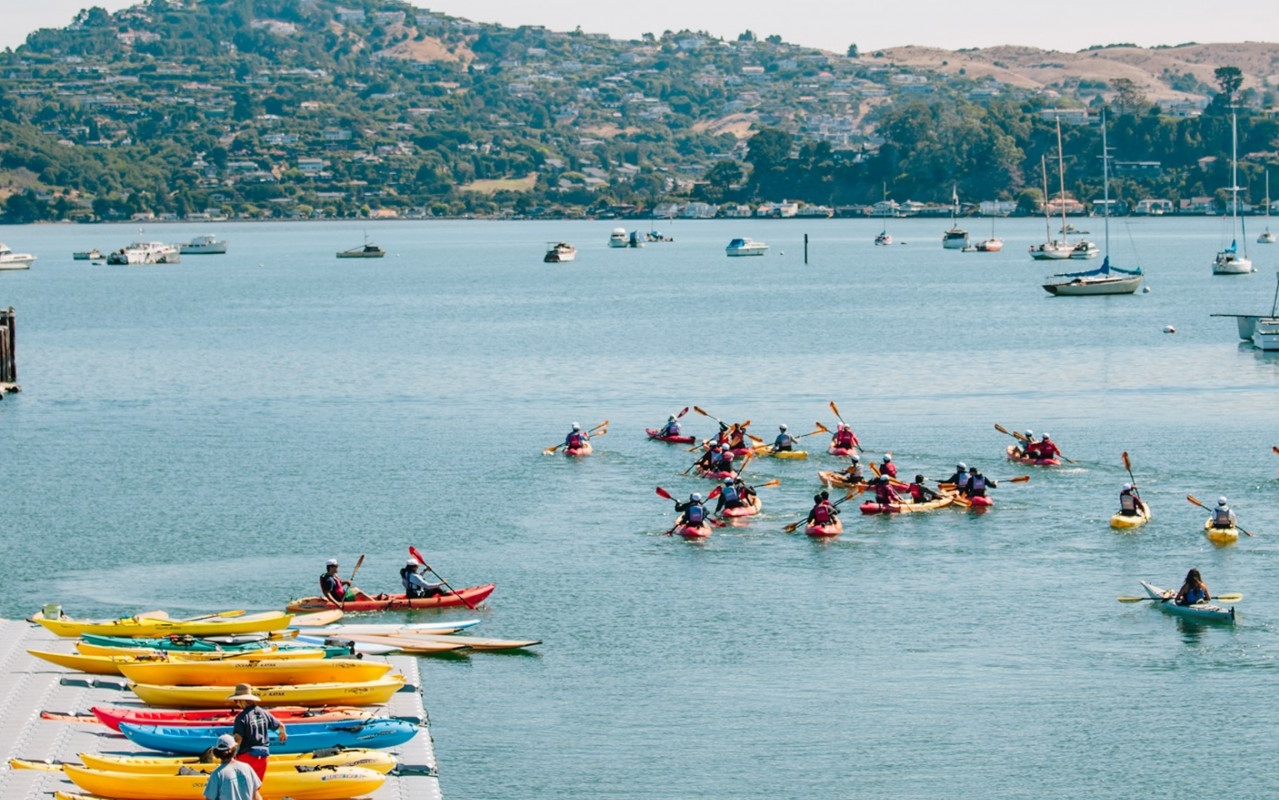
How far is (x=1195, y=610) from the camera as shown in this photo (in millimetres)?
47750

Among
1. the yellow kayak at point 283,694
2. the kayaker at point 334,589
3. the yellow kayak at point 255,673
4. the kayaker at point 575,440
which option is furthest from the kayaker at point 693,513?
the yellow kayak at point 283,694

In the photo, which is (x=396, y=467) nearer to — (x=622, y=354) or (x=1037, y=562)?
(x=1037, y=562)

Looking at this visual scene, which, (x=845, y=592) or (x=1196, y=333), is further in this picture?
(x=1196, y=333)

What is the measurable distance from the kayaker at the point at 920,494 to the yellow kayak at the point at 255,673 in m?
27.6

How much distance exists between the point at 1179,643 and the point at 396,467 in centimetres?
3686

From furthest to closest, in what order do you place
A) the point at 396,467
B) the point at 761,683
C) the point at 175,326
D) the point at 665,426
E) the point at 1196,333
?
the point at 175,326
the point at 1196,333
the point at 665,426
the point at 396,467
the point at 761,683

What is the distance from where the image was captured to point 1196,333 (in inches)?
5113

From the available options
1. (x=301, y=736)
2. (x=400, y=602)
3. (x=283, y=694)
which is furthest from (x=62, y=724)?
(x=400, y=602)

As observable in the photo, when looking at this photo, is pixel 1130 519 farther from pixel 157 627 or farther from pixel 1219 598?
pixel 157 627

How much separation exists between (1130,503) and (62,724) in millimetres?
34652

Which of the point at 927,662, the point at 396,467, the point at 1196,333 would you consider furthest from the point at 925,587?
the point at 1196,333

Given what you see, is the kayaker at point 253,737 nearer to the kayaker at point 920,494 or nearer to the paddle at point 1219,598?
the paddle at point 1219,598

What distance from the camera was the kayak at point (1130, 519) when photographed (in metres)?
58.4

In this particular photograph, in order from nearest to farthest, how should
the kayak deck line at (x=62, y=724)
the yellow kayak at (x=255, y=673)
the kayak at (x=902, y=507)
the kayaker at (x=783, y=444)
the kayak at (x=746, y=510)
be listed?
the kayak deck line at (x=62, y=724) < the yellow kayak at (x=255, y=673) < the kayak at (x=746, y=510) < the kayak at (x=902, y=507) < the kayaker at (x=783, y=444)
